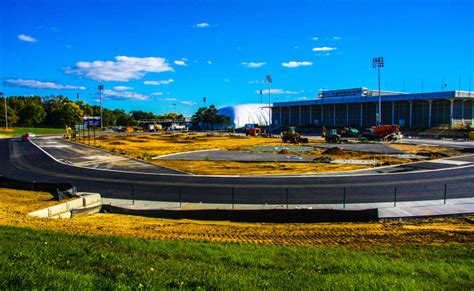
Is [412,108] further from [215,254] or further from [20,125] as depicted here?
[20,125]

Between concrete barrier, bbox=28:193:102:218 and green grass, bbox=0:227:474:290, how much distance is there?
7.34m

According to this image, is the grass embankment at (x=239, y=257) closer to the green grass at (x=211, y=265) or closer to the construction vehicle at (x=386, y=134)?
the green grass at (x=211, y=265)

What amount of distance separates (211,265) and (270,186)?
1968cm

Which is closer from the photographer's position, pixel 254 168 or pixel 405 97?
pixel 254 168

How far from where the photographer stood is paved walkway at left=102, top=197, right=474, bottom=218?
20.6 m

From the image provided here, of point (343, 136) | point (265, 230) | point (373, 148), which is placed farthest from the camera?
point (343, 136)

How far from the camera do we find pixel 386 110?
4567 inches

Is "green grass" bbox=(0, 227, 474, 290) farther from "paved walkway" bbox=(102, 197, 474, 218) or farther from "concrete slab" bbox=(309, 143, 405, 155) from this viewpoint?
"concrete slab" bbox=(309, 143, 405, 155)

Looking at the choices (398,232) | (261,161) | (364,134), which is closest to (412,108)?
(364,134)

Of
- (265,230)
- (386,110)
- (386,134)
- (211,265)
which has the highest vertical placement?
(386,110)

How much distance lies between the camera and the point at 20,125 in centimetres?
17712

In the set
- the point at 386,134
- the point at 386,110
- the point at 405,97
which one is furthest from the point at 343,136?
the point at 386,110

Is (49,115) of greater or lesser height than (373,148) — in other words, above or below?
above

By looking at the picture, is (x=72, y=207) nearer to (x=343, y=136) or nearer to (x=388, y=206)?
(x=388, y=206)
